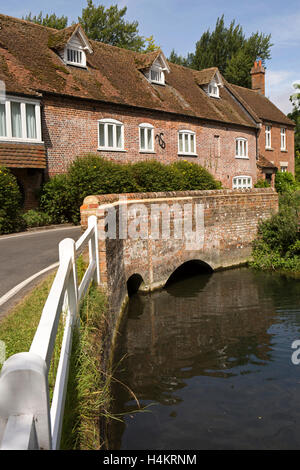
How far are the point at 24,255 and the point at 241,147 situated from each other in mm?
23100

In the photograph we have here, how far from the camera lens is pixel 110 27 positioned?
4578 cm

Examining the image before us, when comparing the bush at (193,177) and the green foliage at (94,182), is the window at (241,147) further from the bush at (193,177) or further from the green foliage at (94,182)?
the green foliage at (94,182)

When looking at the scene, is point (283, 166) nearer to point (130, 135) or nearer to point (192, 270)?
point (130, 135)

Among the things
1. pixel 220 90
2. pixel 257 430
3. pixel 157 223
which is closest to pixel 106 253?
pixel 257 430

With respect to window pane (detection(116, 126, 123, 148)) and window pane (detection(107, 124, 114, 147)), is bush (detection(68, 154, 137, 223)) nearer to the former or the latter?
window pane (detection(107, 124, 114, 147))

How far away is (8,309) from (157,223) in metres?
7.35

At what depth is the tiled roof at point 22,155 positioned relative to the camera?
17047 millimetres

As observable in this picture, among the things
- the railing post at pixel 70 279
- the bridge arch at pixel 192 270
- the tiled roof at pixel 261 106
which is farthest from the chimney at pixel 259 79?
the railing post at pixel 70 279

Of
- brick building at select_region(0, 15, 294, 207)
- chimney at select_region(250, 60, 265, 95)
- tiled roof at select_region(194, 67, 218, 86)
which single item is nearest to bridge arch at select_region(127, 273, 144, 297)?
brick building at select_region(0, 15, 294, 207)

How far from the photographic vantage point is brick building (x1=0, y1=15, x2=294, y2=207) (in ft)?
59.4

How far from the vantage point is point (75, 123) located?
19969 mm

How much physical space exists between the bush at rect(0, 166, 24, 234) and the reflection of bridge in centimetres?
526

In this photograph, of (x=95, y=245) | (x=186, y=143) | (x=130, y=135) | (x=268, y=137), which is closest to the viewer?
(x=95, y=245)

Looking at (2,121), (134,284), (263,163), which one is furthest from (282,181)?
(134,284)
